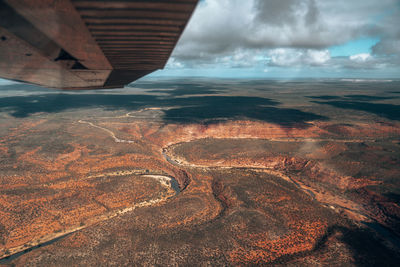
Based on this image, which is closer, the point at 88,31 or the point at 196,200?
the point at 88,31

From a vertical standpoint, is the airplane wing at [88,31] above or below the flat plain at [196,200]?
above

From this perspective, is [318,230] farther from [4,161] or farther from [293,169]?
[4,161]

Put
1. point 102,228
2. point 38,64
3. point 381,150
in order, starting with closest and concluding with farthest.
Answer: point 38,64 → point 102,228 → point 381,150

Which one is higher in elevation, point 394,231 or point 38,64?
point 38,64

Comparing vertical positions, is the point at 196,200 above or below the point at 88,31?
below

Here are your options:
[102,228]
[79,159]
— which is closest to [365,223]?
[102,228]

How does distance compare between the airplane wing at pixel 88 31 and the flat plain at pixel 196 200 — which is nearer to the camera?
the airplane wing at pixel 88 31

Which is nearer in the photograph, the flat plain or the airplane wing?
the airplane wing

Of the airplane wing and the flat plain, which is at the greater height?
the airplane wing
